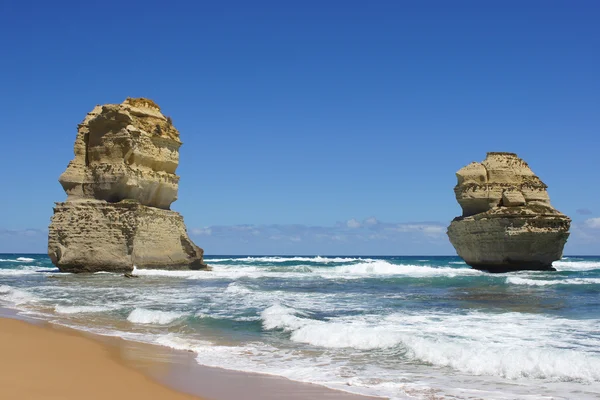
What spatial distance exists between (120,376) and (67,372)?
621 millimetres

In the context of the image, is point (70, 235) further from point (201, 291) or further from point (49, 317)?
point (49, 317)

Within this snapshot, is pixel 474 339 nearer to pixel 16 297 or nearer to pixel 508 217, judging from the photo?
pixel 16 297

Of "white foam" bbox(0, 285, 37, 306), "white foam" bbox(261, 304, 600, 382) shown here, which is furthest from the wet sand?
"white foam" bbox(0, 285, 37, 306)

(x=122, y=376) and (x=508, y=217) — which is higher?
(x=508, y=217)

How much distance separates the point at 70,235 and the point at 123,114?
5.97 metres

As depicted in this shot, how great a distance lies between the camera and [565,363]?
690 cm

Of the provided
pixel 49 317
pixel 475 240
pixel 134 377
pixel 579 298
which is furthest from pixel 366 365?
pixel 475 240

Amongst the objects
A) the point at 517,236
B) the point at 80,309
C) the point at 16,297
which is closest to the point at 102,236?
the point at 16,297

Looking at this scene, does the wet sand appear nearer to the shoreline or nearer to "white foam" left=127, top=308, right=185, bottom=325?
the shoreline

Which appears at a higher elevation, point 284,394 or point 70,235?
point 70,235

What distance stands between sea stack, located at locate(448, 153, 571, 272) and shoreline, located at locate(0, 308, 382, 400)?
22776 millimetres

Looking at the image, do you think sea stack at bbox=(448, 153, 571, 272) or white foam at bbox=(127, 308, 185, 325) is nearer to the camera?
white foam at bbox=(127, 308, 185, 325)

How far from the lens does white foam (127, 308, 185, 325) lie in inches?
455

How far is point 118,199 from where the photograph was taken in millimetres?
26469
